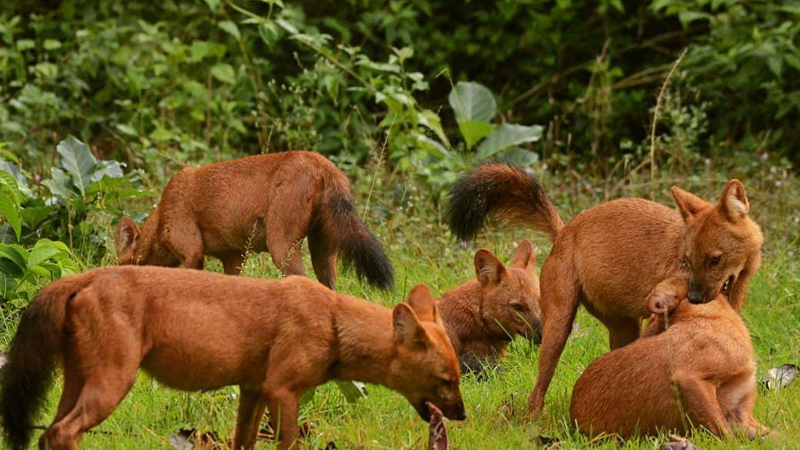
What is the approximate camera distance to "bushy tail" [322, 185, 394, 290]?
7.09 metres

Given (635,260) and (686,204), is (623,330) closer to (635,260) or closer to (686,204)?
(635,260)

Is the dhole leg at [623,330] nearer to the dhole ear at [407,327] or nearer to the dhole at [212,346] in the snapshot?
the dhole at [212,346]

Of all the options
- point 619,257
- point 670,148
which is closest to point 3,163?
point 619,257

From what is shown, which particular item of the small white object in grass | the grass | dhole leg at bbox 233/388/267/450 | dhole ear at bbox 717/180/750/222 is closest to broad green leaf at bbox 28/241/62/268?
the grass

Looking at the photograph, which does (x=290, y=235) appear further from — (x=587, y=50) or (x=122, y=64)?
(x=587, y=50)

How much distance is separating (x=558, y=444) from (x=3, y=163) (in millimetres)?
3931

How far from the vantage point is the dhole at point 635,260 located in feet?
20.2

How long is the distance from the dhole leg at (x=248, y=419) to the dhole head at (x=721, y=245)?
6.68ft

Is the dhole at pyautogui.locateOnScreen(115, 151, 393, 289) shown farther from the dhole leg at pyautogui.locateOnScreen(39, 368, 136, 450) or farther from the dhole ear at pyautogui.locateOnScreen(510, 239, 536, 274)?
the dhole leg at pyautogui.locateOnScreen(39, 368, 136, 450)

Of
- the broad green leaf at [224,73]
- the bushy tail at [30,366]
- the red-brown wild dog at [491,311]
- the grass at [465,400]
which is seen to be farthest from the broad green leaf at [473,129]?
the bushy tail at [30,366]

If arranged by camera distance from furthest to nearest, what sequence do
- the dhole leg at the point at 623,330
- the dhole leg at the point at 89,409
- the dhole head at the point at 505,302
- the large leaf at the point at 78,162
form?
the large leaf at the point at 78,162 → the dhole head at the point at 505,302 → the dhole leg at the point at 623,330 → the dhole leg at the point at 89,409

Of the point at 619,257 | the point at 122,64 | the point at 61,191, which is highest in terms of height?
the point at 619,257

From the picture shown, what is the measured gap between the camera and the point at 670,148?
11.4 meters

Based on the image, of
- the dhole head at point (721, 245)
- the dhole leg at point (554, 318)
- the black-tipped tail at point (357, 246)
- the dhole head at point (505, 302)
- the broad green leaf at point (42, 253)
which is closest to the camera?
the dhole head at point (721, 245)
